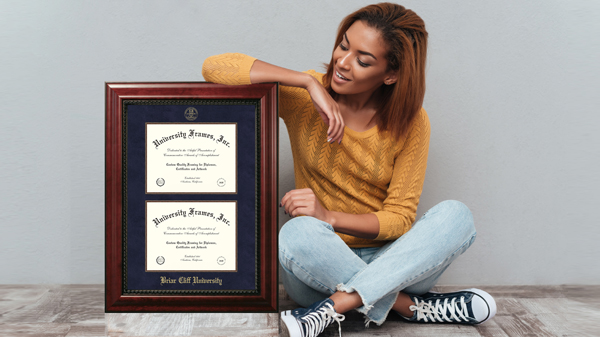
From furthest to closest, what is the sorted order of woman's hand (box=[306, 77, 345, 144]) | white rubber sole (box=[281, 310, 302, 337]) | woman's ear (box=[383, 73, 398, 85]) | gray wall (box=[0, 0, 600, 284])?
1. gray wall (box=[0, 0, 600, 284])
2. woman's ear (box=[383, 73, 398, 85])
3. woman's hand (box=[306, 77, 345, 144])
4. white rubber sole (box=[281, 310, 302, 337])

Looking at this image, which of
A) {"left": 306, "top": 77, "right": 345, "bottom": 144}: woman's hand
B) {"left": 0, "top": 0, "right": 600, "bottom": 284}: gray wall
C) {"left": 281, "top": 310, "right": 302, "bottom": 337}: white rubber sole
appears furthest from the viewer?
{"left": 0, "top": 0, "right": 600, "bottom": 284}: gray wall

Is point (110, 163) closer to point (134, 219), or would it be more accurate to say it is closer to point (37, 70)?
point (134, 219)

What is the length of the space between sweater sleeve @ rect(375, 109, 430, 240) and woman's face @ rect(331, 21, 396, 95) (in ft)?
0.70

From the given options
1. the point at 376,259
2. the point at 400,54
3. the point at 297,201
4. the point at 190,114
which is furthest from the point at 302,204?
the point at 400,54

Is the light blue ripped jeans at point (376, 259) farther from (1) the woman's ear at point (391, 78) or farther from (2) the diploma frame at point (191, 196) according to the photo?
(1) the woman's ear at point (391, 78)

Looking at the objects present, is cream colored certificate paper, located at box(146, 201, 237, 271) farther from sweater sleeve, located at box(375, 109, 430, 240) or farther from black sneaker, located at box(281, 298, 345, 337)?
sweater sleeve, located at box(375, 109, 430, 240)

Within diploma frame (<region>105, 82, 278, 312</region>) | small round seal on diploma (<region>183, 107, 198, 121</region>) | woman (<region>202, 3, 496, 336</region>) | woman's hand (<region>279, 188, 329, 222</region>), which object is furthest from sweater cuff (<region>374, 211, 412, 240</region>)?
small round seal on diploma (<region>183, 107, 198, 121</region>)

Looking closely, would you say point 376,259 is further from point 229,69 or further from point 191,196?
point 229,69

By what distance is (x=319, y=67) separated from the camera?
1.60 meters

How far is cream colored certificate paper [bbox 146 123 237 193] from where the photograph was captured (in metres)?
1.12

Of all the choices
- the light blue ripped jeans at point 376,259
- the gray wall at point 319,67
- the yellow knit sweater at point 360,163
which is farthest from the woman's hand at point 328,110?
the gray wall at point 319,67

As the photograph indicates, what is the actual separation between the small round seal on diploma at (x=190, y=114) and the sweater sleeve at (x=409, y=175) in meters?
0.60

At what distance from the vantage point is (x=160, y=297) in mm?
1109

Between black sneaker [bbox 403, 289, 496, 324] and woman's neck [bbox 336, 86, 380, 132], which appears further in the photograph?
woman's neck [bbox 336, 86, 380, 132]
